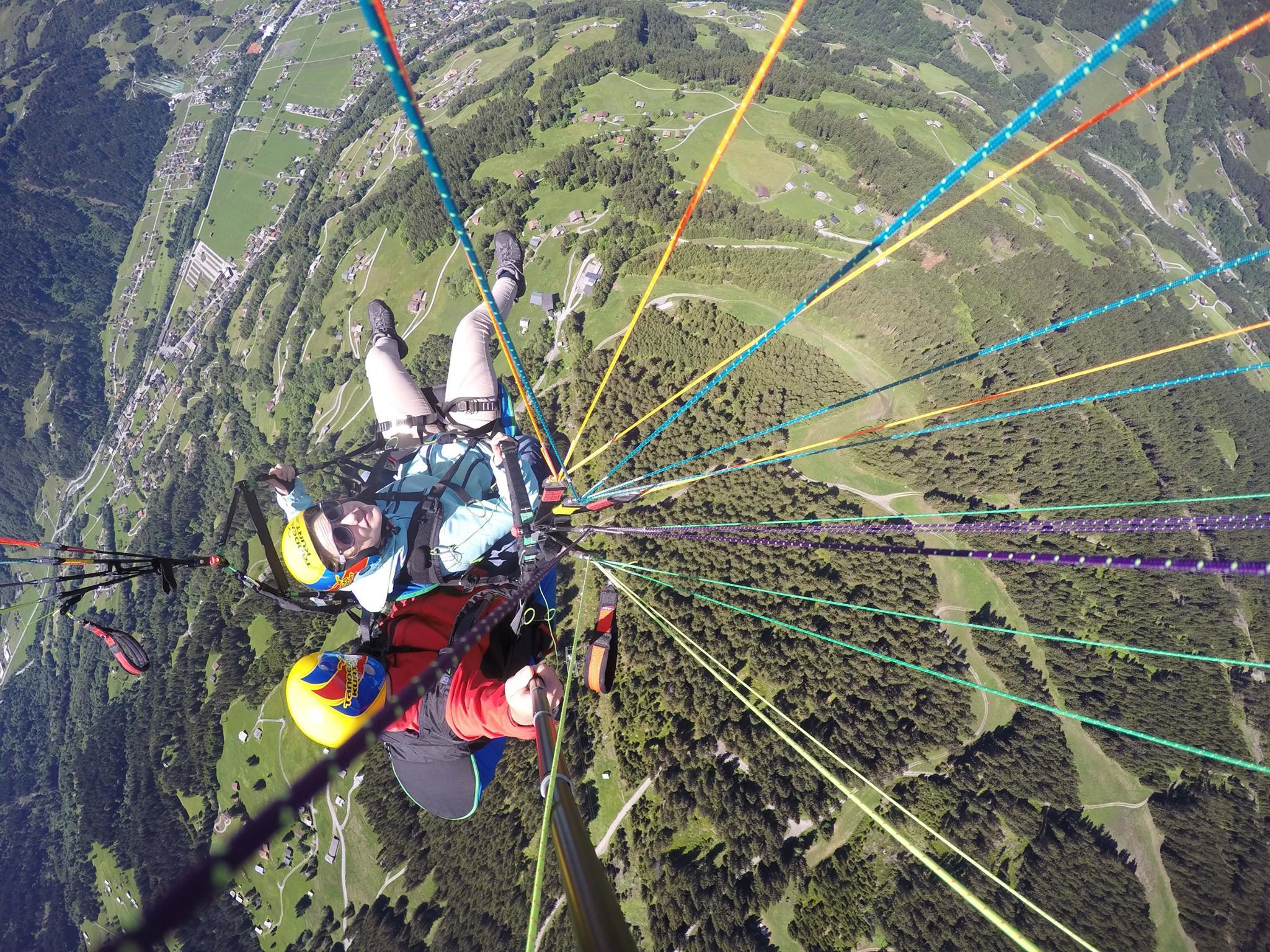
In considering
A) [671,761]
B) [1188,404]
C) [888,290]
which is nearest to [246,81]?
[888,290]

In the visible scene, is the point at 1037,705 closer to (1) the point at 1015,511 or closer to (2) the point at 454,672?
(1) the point at 1015,511

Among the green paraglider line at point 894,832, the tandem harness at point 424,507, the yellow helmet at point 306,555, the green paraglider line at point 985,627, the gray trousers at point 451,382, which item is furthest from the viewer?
the gray trousers at point 451,382

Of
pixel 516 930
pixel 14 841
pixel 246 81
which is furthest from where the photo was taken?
pixel 246 81

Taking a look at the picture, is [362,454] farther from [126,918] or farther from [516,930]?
[126,918]

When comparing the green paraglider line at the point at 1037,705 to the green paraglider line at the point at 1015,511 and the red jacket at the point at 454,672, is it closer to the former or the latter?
the green paraglider line at the point at 1015,511

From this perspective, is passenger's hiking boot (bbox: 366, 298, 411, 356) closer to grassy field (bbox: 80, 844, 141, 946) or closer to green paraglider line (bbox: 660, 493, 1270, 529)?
A: green paraglider line (bbox: 660, 493, 1270, 529)

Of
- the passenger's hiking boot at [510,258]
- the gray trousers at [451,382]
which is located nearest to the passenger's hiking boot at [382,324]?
the gray trousers at [451,382]
